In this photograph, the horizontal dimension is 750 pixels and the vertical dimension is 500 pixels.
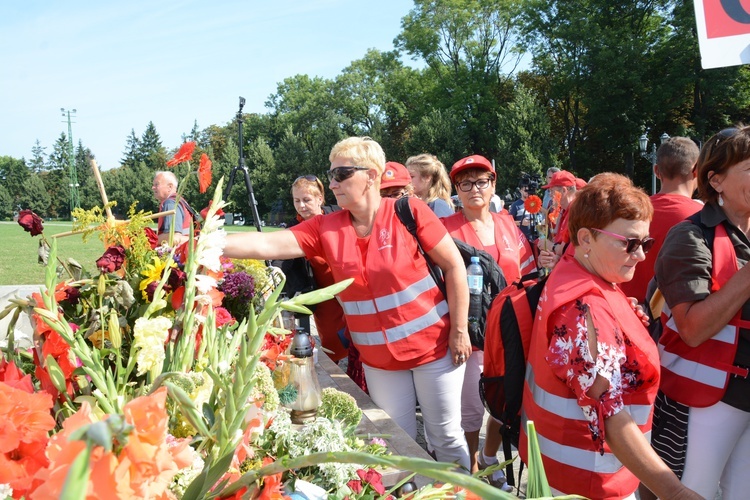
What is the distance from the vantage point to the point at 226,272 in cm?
224

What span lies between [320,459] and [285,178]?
48402mm

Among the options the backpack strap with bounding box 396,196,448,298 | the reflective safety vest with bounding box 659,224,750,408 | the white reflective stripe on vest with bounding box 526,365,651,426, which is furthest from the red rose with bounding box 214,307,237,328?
the reflective safety vest with bounding box 659,224,750,408

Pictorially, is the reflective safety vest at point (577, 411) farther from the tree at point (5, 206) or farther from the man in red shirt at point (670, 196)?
the tree at point (5, 206)

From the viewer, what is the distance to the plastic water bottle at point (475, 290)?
3209mm

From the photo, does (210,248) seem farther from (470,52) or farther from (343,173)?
(470,52)

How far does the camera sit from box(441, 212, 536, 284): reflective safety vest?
144 inches

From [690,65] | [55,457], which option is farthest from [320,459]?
[690,65]

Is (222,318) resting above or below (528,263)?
above

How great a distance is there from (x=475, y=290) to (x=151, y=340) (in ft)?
7.86

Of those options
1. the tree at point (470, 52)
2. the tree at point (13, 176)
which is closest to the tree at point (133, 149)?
the tree at point (13, 176)

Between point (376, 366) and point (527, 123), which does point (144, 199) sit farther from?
point (376, 366)

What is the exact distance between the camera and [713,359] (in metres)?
2.10

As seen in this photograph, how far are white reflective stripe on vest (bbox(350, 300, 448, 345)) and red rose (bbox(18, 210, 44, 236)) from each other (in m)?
1.61

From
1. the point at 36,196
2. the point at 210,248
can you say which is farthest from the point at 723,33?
the point at 36,196
